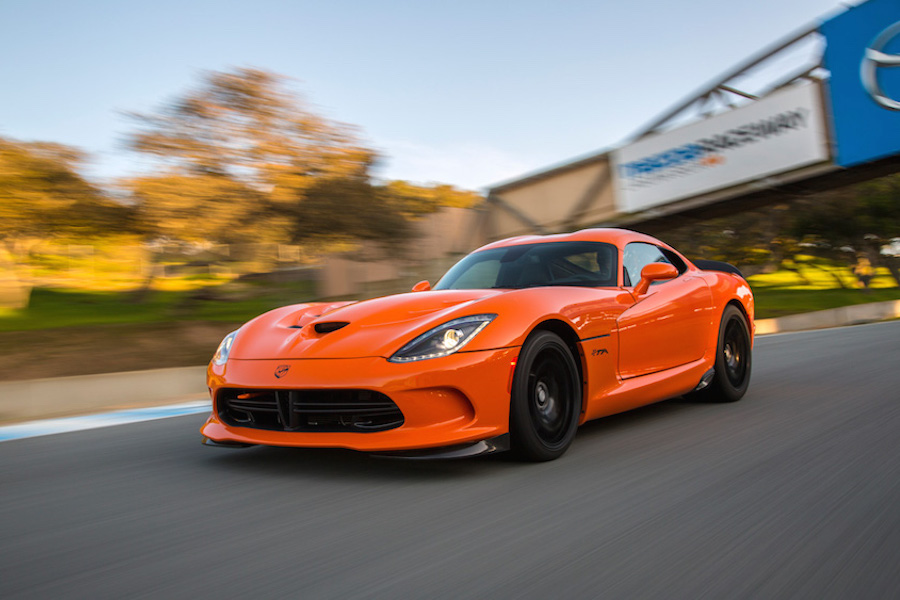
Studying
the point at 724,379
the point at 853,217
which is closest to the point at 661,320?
the point at 724,379

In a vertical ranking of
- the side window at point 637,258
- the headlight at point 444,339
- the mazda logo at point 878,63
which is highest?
the mazda logo at point 878,63

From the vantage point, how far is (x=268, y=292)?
57.7ft

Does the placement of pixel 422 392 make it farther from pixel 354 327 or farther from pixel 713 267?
pixel 713 267

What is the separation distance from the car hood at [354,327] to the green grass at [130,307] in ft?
30.8

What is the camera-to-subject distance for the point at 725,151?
67.5 ft

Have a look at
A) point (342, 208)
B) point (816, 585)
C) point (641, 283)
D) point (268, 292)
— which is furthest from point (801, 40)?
point (816, 585)

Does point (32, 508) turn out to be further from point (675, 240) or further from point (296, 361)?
point (675, 240)

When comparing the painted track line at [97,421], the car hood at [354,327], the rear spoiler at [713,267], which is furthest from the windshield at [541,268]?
the painted track line at [97,421]

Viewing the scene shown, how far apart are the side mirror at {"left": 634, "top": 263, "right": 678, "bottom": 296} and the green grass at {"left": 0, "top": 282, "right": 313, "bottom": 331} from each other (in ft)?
33.8

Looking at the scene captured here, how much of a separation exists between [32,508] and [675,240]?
32394 mm

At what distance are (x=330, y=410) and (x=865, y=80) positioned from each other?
17.6 metres

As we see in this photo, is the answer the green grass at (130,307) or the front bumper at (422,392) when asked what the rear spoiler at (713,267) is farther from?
the green grass at (130,307)

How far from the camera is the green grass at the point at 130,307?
44.1 ft

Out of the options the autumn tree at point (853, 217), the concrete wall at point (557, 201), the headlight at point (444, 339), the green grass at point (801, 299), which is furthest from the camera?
the autumn tree at point (853, 217)
